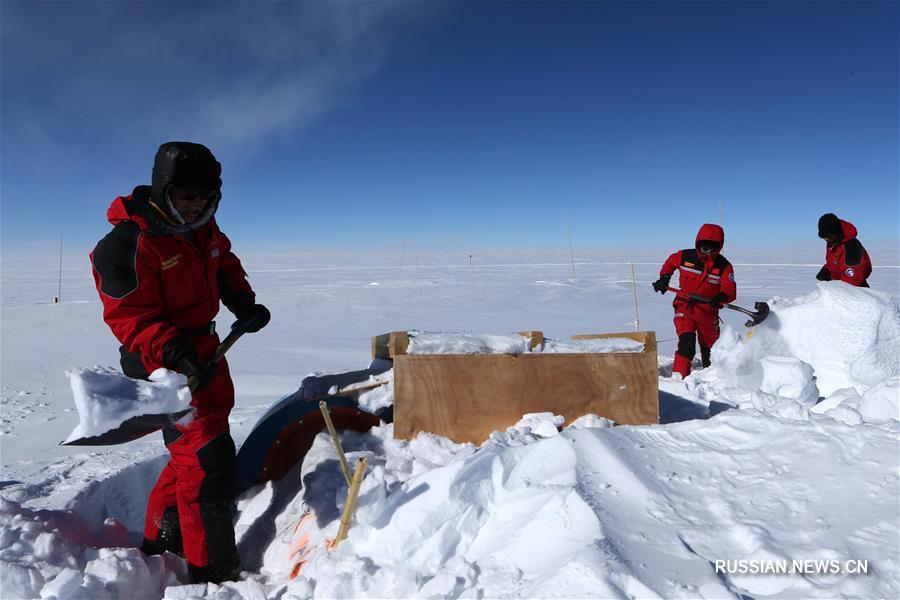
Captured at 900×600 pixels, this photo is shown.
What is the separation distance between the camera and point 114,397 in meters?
1.80

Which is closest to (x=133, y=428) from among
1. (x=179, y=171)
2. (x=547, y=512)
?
(x=179, y=171)

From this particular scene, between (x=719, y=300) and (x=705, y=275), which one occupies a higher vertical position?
(x=705, y=275)

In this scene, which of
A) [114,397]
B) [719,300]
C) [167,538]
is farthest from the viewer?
[719,300]

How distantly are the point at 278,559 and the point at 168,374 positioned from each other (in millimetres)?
987

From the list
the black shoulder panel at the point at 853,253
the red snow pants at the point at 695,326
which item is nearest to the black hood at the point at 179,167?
the red snow pants at the point at 695,326

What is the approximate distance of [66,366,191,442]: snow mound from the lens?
176 cm

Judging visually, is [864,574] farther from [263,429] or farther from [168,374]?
[263,429]

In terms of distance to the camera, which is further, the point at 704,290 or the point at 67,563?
the point at 704,290

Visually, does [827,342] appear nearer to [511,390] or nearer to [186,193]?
[511,390]

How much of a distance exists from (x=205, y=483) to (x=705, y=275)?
468cm

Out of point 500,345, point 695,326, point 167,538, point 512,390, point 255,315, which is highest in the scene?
point 255,315

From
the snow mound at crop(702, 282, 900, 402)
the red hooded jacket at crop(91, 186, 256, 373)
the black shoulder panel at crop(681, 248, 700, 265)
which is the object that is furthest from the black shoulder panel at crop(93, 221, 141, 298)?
the black shoulder panel at crop(681, 248, 700, 265)

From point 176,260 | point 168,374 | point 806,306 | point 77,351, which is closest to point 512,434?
point 168,374

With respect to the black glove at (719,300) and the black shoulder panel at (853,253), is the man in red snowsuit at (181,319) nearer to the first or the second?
the black glove at (719,300)
